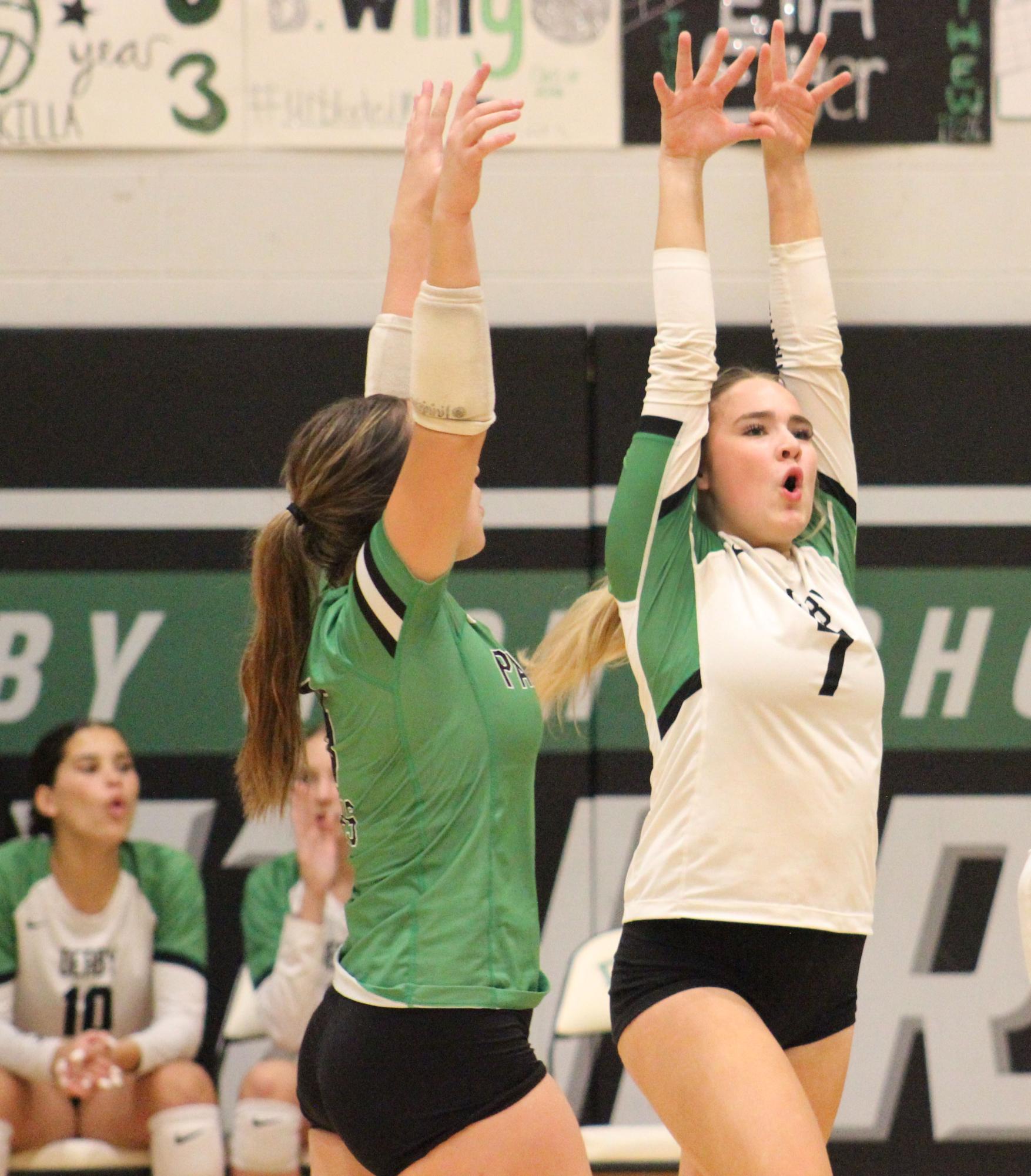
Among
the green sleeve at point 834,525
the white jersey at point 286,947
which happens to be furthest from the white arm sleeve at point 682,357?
the white jersey at point 286,947

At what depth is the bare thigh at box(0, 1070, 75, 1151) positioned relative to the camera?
12.5ft

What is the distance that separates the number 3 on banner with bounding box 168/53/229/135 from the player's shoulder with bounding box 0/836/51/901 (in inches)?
81.1

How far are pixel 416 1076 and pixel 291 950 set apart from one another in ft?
7.35

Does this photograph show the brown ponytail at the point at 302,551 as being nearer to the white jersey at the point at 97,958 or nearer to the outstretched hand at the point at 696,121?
the outstretched hand at the point at 696,121

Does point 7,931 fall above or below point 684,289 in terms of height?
below

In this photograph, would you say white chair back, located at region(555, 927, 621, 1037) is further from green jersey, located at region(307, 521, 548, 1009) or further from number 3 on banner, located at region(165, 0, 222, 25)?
number 3 on banner, located at region(165, 0, 222, 25)

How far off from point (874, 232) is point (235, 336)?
6.10ft

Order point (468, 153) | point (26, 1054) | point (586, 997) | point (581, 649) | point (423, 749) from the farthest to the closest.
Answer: point (26, 1054)
point (586, 997)
point (581, 649)
point (423, 749)
point (468, 153)

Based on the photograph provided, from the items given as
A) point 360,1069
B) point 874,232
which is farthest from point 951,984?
point 360,1069

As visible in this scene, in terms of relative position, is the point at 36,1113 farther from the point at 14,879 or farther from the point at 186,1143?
the point at 14,879

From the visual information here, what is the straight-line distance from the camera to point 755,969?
214 centimetres

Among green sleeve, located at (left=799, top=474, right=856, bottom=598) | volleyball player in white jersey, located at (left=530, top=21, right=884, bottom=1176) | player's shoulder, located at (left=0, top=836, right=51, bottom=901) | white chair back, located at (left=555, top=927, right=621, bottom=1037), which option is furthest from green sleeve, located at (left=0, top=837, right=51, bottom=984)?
green sleeve, located at (left=799, top=474, right=856, bottom=598)

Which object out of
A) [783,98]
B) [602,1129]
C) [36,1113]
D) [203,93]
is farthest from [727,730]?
[203,93]

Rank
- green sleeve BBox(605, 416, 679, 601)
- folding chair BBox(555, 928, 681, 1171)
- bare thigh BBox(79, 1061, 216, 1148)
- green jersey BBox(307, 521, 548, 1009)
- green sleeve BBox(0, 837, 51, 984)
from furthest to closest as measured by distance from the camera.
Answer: green sleeve BBox(0, 837, 51, 984) < bare thigh BBox(79, 1061, 216, 1148) < folding chair BBox(555, 928, 681, 1171) < green sleeve BBox(605, 416, 679, 601) < green jersey BBox(307, 521, 548, 1009)
